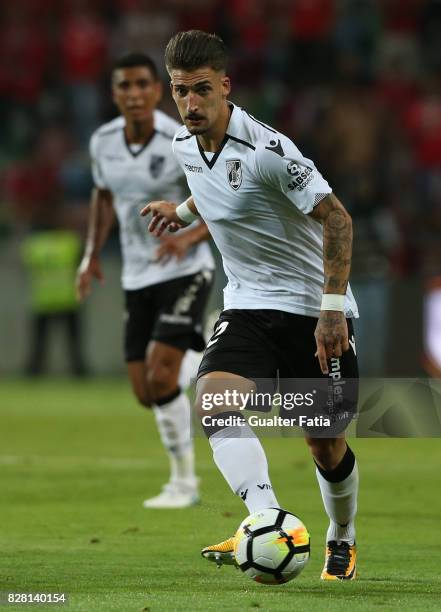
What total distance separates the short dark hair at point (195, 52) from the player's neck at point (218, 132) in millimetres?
174

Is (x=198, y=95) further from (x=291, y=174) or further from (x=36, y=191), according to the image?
(x=36, y=191)

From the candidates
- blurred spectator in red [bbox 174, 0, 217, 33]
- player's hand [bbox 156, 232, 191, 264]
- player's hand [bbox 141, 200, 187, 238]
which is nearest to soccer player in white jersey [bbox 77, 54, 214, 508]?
player's hand [bbox 156, 232, 191, 264]

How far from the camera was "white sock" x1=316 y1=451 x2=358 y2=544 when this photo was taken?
585cm

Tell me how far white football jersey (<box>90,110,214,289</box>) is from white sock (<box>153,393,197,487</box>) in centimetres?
78

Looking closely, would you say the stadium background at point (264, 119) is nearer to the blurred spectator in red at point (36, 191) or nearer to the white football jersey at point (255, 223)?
the blurred spectator in red at point (36, 191)

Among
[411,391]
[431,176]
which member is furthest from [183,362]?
[431,176]

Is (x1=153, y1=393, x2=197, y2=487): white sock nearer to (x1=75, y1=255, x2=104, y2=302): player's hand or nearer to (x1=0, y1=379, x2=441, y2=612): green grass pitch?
(x1=0, y1=379, x2=441, y2=612): green grass pitch

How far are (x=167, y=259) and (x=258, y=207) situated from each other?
292 cm

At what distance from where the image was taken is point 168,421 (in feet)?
28.5

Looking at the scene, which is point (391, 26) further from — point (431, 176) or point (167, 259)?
point (167, 259)

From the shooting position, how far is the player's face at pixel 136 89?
8.70m

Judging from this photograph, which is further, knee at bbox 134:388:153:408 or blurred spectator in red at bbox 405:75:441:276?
blurred spectator in red at bbox 405:75:441:276

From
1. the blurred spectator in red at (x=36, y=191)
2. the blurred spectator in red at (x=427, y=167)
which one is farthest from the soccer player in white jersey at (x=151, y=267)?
the blurred spectator in red at (x=36, y=191)

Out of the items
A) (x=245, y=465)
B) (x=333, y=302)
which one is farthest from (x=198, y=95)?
(x=245, y=465)
